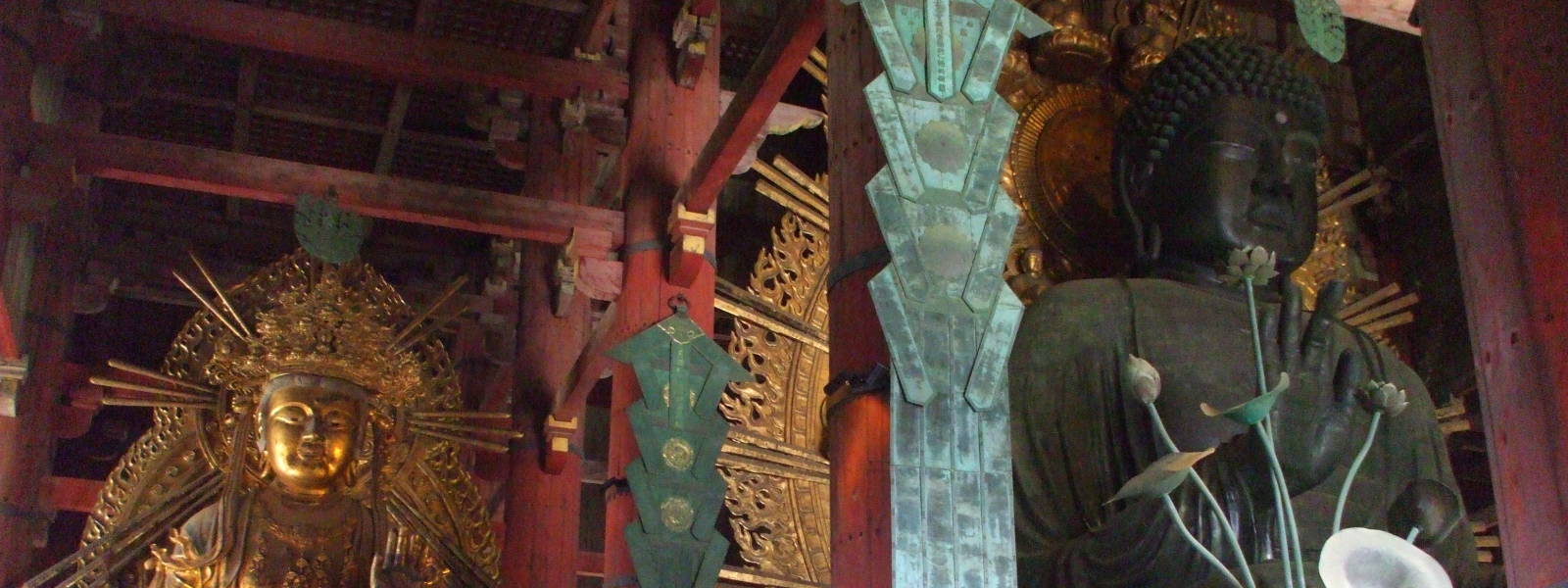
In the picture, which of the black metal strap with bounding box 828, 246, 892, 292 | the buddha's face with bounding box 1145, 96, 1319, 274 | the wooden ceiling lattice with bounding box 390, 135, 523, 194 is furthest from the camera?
the wooden ceiling lattice with bounding box 390, 135, 523, 194

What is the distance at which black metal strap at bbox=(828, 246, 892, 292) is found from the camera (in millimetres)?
3221

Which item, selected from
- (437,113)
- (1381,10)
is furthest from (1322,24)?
(437,113)

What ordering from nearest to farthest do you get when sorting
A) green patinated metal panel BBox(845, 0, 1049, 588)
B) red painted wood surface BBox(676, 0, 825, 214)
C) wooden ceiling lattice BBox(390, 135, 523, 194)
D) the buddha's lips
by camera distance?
green patinated metal panel BBox(845, 0, 1049, 588), red painted wood surface BBox(676, 0, 825, 214), the buddha's lips, wooden ceiling lattice BBox(390, 135, 523, 194)

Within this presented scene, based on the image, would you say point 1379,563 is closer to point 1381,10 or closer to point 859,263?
point 859,263

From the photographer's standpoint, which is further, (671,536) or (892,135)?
(671,536)

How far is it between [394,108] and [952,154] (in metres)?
4.56

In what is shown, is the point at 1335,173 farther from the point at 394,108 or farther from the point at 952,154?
the point at 952,154

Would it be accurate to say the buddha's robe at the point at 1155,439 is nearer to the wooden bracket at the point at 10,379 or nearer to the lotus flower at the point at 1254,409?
the lotus flower at the point at 1254,409

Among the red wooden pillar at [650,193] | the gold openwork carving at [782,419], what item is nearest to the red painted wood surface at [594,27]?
the red wooden pillar at [650,193]

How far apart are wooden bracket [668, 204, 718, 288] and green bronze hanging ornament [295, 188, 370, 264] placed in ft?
3.27

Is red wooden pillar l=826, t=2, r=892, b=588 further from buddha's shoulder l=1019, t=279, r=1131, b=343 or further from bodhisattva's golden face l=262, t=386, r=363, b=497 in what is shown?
bodhisattva's golden face l=262, t=386, r=363, b=497

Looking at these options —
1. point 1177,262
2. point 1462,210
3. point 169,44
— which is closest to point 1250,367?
point 1177,262

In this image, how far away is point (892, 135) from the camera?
9.61ft

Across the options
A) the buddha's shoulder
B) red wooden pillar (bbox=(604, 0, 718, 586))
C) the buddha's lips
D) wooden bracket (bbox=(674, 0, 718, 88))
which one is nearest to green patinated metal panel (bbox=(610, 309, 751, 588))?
red wooden pillar (bbox=(604, 0, 718, 586))
